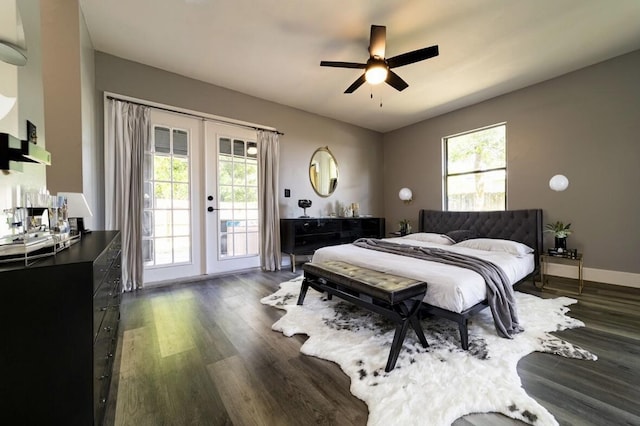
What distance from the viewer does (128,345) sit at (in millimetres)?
2043

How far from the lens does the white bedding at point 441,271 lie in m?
1.98

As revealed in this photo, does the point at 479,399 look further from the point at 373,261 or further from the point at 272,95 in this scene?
the point at 272,95

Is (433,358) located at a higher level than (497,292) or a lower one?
lower

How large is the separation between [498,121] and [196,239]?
17.7ft

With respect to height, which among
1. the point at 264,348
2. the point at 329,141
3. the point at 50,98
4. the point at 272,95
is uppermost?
the point at 272,95

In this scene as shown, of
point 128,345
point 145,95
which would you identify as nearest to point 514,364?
point 128,345

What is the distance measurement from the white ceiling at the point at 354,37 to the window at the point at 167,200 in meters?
1.09

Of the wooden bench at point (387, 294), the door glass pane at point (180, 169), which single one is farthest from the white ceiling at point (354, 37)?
the wooden bench at point (387, 294)

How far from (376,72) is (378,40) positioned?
0.29 meters

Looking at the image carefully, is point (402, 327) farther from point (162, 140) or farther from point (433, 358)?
point (162, 140)

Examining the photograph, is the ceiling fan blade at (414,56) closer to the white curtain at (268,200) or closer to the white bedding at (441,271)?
the white bedding at (441,271)

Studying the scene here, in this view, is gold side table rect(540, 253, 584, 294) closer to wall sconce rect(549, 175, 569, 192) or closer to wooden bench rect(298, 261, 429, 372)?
wall sconce rect(549, 175, 569, 192)

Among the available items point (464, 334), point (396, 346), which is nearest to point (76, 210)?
point (396, 346)

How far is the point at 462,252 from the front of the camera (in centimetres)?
Answer: 322
